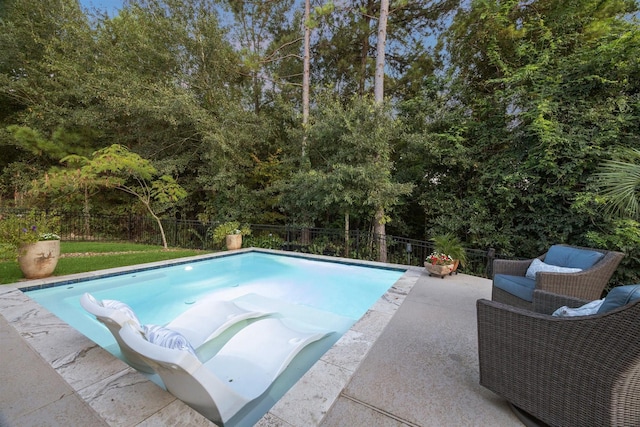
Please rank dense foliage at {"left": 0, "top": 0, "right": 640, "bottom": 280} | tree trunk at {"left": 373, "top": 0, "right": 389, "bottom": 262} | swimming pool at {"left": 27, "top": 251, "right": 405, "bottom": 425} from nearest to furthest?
1. swimming pool at {"left": 27, "top": 251, "right": 405, "bottom": 425}
2. dense foliage at {"left": 0, "top": 0, "right": 640, "bottom": 280}
3. tree trunk at {"left": 373, "top": 0, "right": 389, "bottom": 262}

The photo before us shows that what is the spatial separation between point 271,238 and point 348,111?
174 inches

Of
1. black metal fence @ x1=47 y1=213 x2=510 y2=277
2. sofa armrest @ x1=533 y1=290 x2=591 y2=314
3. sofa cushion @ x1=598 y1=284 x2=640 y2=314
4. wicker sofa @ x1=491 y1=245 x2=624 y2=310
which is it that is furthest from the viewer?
black metal fence @ x1=47 y1=213 x2=510 y2=277

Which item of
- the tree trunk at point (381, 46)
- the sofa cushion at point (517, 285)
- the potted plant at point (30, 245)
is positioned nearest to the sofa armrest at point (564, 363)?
the sofa cushion at point (517, 285)

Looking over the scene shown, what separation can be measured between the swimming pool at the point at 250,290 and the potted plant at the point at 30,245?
0.48m

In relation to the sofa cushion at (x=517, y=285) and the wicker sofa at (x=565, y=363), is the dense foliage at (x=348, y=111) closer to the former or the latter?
the sofa cushion at (x=517, y=285)

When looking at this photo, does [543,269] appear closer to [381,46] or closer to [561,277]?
[561,277]

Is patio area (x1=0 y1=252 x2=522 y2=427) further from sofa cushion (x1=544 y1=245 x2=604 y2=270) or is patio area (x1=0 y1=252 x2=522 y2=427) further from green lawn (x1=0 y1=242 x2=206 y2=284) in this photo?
green lawn (x1=0 y1=242 x2=206 y2=284)

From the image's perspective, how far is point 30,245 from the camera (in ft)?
12.0

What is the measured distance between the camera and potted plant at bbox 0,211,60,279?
137 inches

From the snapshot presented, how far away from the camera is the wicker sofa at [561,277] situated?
254 centimetres

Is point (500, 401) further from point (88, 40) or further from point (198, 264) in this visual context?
point (88, 40)

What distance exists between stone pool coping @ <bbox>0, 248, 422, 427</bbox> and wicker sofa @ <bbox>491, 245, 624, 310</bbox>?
4.67ft

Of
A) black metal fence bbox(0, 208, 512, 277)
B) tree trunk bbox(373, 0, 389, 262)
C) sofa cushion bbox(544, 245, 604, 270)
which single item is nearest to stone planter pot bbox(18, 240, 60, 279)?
black metal fence bbox(0, 208, 512, 277)

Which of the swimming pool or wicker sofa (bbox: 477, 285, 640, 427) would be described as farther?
the swimming pool
